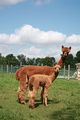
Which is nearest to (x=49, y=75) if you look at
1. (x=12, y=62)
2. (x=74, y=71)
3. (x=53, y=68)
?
(x=53, y=68)

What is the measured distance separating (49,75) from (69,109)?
1904 millimetres

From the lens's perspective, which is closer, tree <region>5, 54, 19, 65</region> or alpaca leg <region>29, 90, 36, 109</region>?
alpaca leg <region>29, 90, 36, 109</region>

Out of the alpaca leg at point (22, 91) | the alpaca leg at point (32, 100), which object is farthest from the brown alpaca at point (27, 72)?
the alpaca leg at point (32, 100)

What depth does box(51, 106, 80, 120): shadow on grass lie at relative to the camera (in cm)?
1167

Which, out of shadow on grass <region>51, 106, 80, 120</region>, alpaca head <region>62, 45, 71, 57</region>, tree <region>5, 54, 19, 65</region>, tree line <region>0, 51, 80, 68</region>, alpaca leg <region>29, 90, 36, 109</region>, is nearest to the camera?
shadow on grass <region>51, 106, 80, 120</region>

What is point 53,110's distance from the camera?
1335 cm

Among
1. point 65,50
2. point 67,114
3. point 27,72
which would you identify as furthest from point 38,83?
point 67,114

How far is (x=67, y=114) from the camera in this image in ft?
40.6

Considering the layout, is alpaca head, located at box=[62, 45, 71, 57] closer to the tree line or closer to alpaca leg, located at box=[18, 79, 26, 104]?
alpaca leg, located at box=[18, 79, 26, 104]

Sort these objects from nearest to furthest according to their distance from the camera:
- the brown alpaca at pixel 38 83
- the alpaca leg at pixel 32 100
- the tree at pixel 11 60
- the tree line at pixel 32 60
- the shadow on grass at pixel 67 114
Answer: the shadow on grass at pixel 67 114, the alpaca leg at pixel 32 100, the brown alpaca at pixel 38 83, the tree line at pixel 32 60, the tree at pixel 11 60

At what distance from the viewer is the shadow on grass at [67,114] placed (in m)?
11.7

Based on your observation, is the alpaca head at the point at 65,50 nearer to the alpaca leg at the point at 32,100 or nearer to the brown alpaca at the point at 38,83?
the brown alpaca at the point at 38,83

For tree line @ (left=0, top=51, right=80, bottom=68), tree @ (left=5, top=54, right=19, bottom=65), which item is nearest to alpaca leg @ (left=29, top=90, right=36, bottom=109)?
tree line @ (left=0, top=51, right=80, bottom=68)

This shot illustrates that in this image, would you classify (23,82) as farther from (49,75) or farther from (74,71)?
(74,71)
